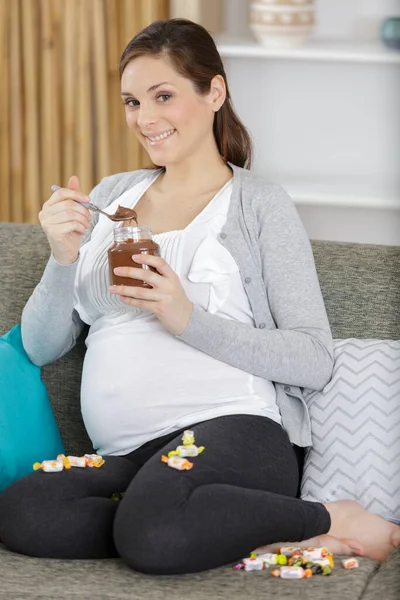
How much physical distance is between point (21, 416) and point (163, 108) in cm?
66

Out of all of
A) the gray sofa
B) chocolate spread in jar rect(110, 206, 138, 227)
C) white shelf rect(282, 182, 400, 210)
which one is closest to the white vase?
white shelf rect(282, 182, 400, 210)

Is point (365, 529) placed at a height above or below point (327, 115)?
below

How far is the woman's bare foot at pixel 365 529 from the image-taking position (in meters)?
1.83

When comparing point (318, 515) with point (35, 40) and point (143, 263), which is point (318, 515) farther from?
point (35, 40)

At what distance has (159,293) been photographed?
1.84m

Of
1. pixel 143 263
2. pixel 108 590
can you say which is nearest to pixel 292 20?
pixel 143 263

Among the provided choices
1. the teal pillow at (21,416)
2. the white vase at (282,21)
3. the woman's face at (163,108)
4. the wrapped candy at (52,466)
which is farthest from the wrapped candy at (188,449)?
the white vase at (282,21)

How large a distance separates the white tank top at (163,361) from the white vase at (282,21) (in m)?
1.36

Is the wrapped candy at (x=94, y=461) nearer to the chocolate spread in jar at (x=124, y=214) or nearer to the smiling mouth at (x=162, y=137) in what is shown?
the chocolate spread in jar at (x=124, y=214)

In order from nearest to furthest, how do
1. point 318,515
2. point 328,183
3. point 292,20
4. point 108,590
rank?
point 108,590 < point 318,515 < point 292,20 < point 328,183

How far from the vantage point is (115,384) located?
1.97 meters

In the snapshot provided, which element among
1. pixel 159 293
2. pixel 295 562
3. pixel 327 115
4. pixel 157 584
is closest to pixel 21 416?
pixel 159 293

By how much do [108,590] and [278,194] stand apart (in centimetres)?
86

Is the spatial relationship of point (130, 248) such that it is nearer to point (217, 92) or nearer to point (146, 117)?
point (146, 117)
